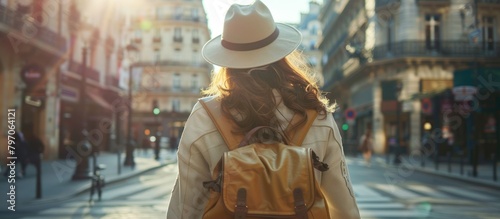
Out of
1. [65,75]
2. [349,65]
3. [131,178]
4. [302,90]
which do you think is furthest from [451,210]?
[349,65]

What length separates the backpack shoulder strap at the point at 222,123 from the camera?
1881 mm

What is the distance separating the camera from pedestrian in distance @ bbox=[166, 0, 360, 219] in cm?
194

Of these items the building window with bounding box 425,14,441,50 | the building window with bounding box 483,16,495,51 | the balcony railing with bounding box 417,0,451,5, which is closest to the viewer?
the building window with bounding box 483,16,495,51

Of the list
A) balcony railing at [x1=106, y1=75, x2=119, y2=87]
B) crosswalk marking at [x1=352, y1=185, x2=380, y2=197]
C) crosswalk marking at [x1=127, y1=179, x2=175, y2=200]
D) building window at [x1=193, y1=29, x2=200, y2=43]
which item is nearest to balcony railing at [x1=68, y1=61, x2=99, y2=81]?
balcony railing at [x1=106, y1=75, x2=119, y2=87]

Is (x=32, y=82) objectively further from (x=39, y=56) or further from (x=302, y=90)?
(x=302, y=90)

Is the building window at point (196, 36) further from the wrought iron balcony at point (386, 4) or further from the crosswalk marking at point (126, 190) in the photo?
the crosswalk marking at point (126, 190)

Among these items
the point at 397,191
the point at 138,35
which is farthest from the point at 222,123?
the point at 138,35

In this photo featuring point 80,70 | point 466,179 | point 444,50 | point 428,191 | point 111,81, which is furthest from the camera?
point 111,81

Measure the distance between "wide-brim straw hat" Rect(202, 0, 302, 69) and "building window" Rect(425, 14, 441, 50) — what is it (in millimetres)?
29603

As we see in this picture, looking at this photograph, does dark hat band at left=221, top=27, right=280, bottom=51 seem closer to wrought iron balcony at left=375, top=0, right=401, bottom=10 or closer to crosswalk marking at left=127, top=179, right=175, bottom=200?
crosswalk marking at left=127, top=179, right=175, bottom=200

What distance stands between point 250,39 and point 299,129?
45 centimetres

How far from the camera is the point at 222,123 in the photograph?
6.30 feet

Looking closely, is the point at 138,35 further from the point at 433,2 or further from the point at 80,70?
the point at 433,2

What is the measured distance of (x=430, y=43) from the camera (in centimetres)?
2970
